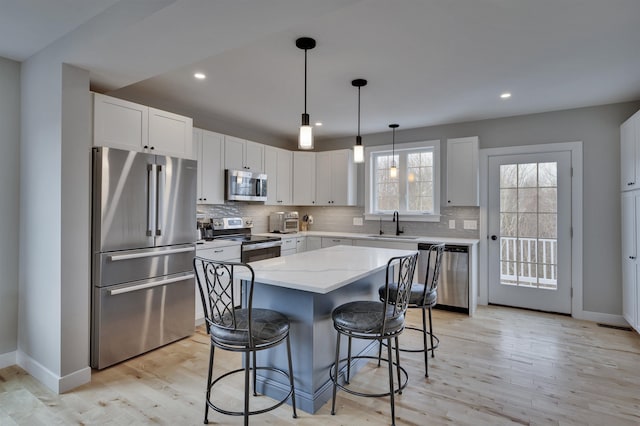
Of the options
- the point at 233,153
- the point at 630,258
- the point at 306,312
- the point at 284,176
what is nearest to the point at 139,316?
the point at 306,312

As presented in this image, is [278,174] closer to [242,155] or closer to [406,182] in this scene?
[242,155]

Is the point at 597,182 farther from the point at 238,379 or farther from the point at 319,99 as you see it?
the point at 238,379

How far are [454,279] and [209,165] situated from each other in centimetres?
332

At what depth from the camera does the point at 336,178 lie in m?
5.39

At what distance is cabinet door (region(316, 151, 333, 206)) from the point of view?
17.9ft

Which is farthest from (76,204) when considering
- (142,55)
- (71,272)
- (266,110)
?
(266,110)

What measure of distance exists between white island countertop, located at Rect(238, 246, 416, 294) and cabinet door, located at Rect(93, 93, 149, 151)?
1.59 meters

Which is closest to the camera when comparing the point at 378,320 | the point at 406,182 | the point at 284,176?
the point at 378,320

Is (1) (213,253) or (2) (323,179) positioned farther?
(2) (323,179)

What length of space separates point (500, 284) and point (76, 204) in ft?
15.5

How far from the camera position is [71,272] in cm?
244

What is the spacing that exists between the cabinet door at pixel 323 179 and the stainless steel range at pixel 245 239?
1233mm

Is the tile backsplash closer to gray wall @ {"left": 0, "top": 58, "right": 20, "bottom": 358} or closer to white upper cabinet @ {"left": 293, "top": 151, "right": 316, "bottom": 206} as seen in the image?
white upper cabinet @ {"left": 293, "top": 151, "right": 316, "bottom": 206}

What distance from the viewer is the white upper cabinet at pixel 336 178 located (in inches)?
209
